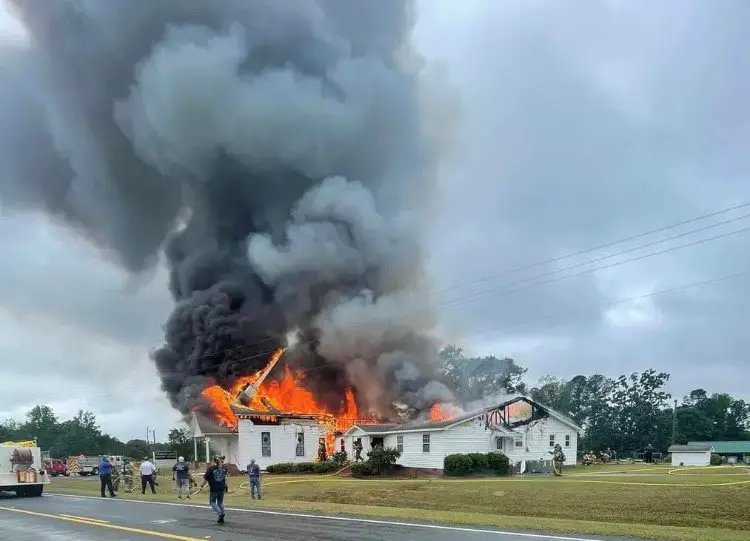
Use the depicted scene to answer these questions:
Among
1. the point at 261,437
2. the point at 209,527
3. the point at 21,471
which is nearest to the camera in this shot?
the point at 209,527

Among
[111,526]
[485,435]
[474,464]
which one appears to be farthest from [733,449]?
[111,526]

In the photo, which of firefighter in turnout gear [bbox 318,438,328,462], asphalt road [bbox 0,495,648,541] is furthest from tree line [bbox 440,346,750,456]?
asphalt road [bbox 0,495,648,541]

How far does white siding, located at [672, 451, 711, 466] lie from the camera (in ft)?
165

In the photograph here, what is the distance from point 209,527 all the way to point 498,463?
23129 millimetres

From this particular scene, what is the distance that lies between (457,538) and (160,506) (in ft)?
35.6

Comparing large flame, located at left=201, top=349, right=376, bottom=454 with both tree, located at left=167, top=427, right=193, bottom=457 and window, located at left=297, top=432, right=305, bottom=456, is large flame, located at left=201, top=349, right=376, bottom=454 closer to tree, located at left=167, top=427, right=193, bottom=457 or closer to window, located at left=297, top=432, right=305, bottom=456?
window, located at left=297, top=432, right=305, bottom=456

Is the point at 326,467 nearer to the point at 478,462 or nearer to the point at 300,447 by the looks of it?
the point at 300,447

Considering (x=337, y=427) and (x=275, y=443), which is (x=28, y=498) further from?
(x=337, y=427)

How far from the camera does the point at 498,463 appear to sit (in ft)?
111

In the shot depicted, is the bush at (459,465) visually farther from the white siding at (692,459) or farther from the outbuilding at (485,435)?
the white siding at (692,459)

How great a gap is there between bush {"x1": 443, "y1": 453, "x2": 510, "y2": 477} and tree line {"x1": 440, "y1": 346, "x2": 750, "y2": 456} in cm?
3157

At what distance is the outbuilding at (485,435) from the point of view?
116ft

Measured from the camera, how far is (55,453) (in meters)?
85.4

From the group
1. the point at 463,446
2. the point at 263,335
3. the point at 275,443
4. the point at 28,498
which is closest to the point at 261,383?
the point at 263,335
